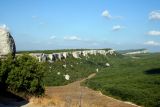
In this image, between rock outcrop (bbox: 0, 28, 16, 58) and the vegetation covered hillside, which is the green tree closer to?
rock outcrop (bbox: 0, 28, 16, 58)

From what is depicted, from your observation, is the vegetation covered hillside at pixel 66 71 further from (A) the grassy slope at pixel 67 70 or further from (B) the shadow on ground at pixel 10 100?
(B) the shadow on ground at pixel 10 100

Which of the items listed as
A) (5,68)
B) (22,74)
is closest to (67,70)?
(22,74)

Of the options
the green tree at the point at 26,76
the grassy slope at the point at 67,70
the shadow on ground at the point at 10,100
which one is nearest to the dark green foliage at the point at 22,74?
the green tree at the point at 26,76

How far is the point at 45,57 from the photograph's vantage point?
246 ft

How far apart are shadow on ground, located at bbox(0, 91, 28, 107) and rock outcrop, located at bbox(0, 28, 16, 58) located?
9.25 ft

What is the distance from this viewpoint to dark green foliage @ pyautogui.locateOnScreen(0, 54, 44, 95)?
87.5ft

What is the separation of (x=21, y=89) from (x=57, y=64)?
50.1 m

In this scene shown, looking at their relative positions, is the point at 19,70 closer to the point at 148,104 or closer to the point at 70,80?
the point at 148,104

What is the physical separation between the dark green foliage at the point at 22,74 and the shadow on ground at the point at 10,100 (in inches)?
39.1

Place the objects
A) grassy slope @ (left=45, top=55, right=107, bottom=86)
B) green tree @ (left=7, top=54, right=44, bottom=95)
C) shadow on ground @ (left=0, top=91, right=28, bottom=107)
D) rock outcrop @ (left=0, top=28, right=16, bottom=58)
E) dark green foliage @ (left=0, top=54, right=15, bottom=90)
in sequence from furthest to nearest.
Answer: grassy slope @ (left=45, top=55, right=107, bottom=86)
green tree @ (left=7, top=54, right=44, bottom=95)
dark green foliage @ (left=0, top=54, right=15, bottom=90)
rock outcrop @ (left=0, top=28, right=16, bottom=58)
shadow on ground @ (left=0, top=91, right=28, bottom=107)

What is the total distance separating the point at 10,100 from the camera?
24188 mm

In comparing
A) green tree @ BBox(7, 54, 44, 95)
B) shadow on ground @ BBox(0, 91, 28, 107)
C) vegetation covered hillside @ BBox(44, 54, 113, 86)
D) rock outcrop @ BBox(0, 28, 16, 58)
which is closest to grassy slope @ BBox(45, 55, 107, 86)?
vegetation covered hillside @ BBox(44, 54, 113, 86)

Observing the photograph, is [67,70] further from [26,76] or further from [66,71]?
[26,76]

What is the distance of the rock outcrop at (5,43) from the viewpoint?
24.9 m
